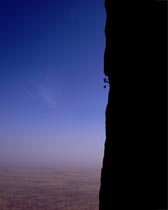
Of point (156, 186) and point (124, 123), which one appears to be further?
point (124, 123)

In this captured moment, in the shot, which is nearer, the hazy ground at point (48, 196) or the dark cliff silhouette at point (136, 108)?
the dark cliff silhouette at point (136, 108)

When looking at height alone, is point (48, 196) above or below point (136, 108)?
below

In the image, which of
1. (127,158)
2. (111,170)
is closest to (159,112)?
(127,158)

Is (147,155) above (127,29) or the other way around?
the other way around

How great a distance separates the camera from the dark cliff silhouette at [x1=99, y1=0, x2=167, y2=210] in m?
3.98

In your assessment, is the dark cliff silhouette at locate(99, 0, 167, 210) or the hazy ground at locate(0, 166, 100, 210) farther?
the hazy ground at locate(0, 166, 100, 210)

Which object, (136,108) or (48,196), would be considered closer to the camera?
(136,108)

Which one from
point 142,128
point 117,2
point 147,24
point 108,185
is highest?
point 117,2

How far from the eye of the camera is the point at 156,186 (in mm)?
3812

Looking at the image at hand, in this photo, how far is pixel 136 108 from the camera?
4.80m

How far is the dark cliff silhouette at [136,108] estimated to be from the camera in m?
3.98

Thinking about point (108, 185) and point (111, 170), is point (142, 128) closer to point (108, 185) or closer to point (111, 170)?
point (111, 170)

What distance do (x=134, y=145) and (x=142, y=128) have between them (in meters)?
0.39

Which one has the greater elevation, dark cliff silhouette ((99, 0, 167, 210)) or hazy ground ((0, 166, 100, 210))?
dark cliff silhouette ((99, 0, 167, 210))
